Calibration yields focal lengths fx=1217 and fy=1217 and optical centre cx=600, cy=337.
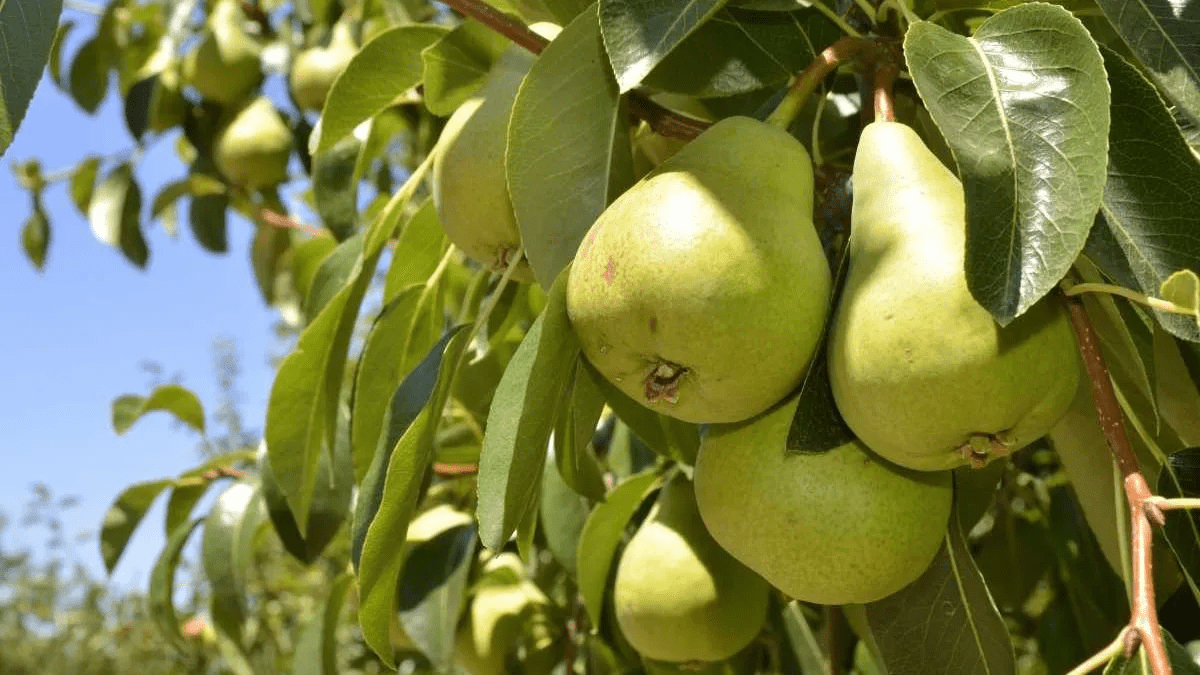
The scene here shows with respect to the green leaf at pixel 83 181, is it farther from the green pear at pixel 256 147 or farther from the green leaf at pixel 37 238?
the green pear at pixel 256 147

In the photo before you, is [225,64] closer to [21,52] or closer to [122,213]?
[122,213]

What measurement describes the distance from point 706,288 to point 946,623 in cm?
37

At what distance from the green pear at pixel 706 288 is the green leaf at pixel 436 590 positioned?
82cm

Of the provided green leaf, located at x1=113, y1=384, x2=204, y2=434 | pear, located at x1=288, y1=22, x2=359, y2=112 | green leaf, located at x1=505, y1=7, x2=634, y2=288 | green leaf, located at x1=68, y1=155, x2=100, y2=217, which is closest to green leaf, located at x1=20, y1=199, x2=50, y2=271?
green leaf, located at x1=68, y1=155, x2=100, y2=217

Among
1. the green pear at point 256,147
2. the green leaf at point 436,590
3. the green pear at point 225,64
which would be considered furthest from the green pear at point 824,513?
the green pear at point 225,64

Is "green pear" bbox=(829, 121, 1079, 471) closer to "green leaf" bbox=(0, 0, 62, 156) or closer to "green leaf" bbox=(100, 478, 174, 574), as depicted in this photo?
"green leaf" bbox=(0, 0, 62, 156)

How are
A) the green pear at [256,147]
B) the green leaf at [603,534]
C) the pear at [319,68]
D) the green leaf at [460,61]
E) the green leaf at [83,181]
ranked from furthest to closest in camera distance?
the green leaf at [83,181] → the green pear at [256,147] → the pear at [319,68] → the green leaf at [603,534] → the green leaf at [460,61]

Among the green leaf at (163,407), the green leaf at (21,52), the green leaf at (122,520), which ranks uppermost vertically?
the green leaf at (21,52)

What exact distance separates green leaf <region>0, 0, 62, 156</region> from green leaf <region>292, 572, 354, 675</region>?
1.02 meters

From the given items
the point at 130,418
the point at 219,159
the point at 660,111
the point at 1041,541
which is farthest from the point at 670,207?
the point at 219,159

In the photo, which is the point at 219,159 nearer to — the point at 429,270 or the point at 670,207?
the point at 429,270

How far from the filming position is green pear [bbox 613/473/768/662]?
4.28 ft

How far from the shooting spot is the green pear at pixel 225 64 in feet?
8.03

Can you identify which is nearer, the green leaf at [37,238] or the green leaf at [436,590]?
the green leaf at [436,590]
